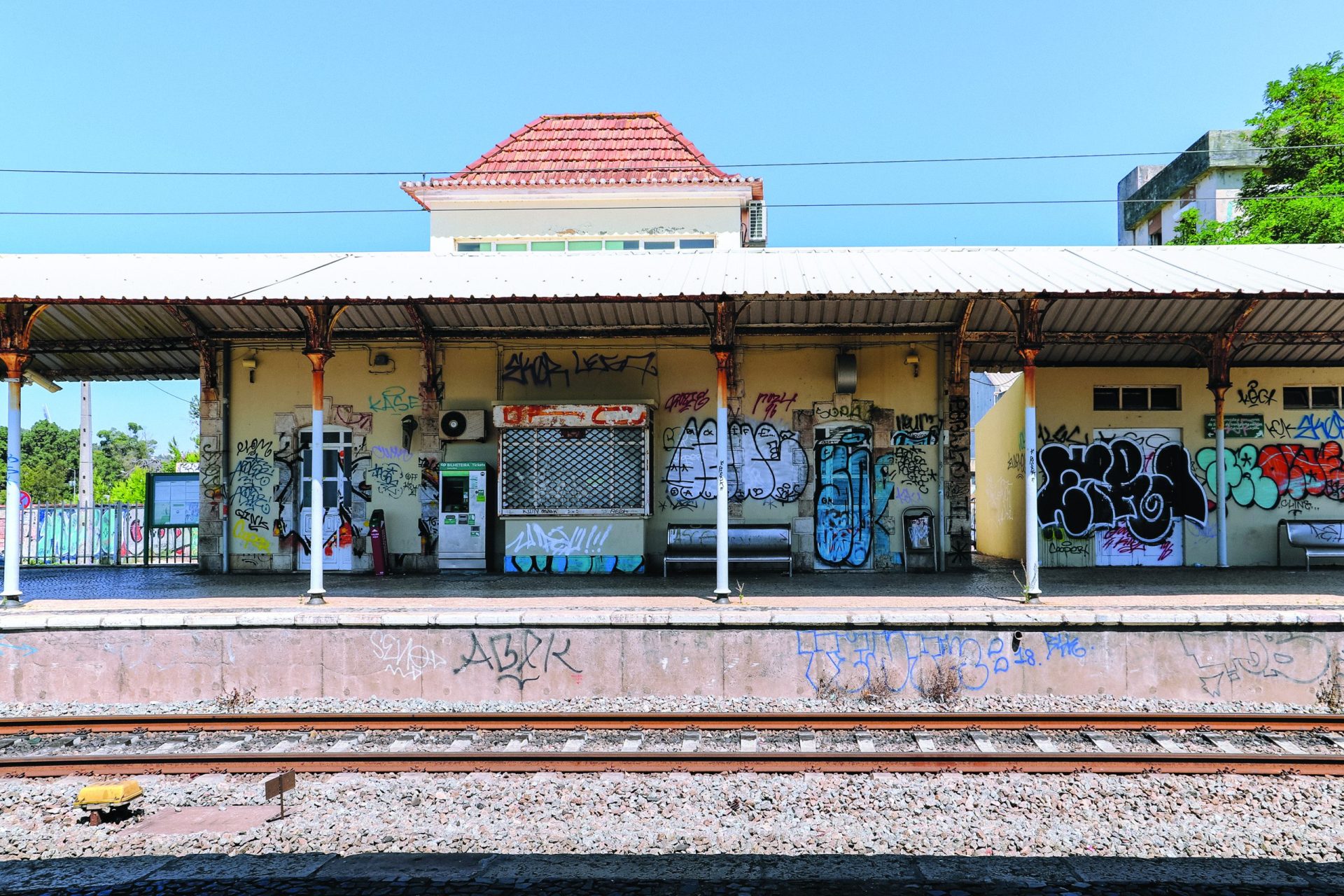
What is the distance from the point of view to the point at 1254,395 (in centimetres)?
1451

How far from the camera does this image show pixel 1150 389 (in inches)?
578

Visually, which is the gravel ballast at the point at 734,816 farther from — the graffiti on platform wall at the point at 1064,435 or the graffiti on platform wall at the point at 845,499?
the graffiti on platform wall at the point at 1064,435

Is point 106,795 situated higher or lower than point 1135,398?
lower

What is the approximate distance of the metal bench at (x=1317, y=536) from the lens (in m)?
13.7

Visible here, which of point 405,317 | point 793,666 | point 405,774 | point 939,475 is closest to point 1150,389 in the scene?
point 939,475

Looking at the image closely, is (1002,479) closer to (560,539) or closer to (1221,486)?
(1221,486)

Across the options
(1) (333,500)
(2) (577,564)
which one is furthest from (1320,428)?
(1) (333,500)

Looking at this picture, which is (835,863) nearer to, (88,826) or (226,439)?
(88,826)

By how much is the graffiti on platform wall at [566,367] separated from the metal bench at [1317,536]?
407 inches

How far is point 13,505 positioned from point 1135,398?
52.3 feet

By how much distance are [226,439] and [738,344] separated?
27.6 feet

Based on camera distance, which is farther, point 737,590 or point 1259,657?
point 737,590

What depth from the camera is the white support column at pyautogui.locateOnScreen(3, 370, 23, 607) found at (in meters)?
10.3

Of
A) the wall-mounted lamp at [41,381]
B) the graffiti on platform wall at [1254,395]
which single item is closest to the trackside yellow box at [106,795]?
the wall-mounted lamp at [41,381]
